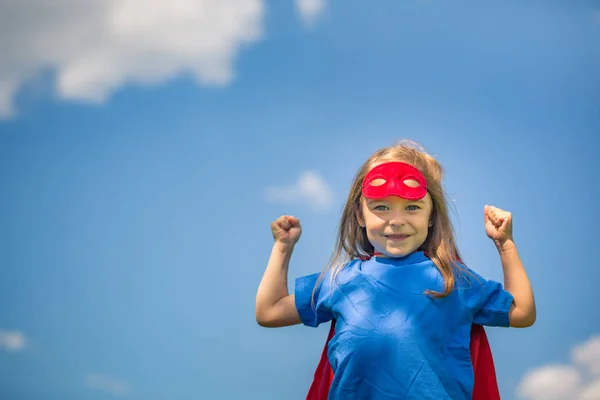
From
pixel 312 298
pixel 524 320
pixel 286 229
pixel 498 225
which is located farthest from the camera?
pixel 286 229

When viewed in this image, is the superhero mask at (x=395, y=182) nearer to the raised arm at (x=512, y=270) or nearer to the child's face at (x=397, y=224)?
the child's face at (x=397, y=224)

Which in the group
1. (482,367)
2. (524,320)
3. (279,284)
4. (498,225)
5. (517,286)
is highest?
(498,225)

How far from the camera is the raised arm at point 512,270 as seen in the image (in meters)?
2.89

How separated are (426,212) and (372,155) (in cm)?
42

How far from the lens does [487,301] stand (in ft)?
9.56

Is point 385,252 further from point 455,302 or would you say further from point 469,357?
point 469,357

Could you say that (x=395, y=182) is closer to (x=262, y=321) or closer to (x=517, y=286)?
(x=517, y=286)

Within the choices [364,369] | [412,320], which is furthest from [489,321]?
[364,369]

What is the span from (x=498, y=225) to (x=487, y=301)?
1.12 ft

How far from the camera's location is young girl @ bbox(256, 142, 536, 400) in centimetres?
275

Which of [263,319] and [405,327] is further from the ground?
[263,319]

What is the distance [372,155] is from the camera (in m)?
3.29

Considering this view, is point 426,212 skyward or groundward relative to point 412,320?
skyward

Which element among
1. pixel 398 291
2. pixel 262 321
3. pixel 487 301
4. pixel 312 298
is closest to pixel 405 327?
pixel 398 291
